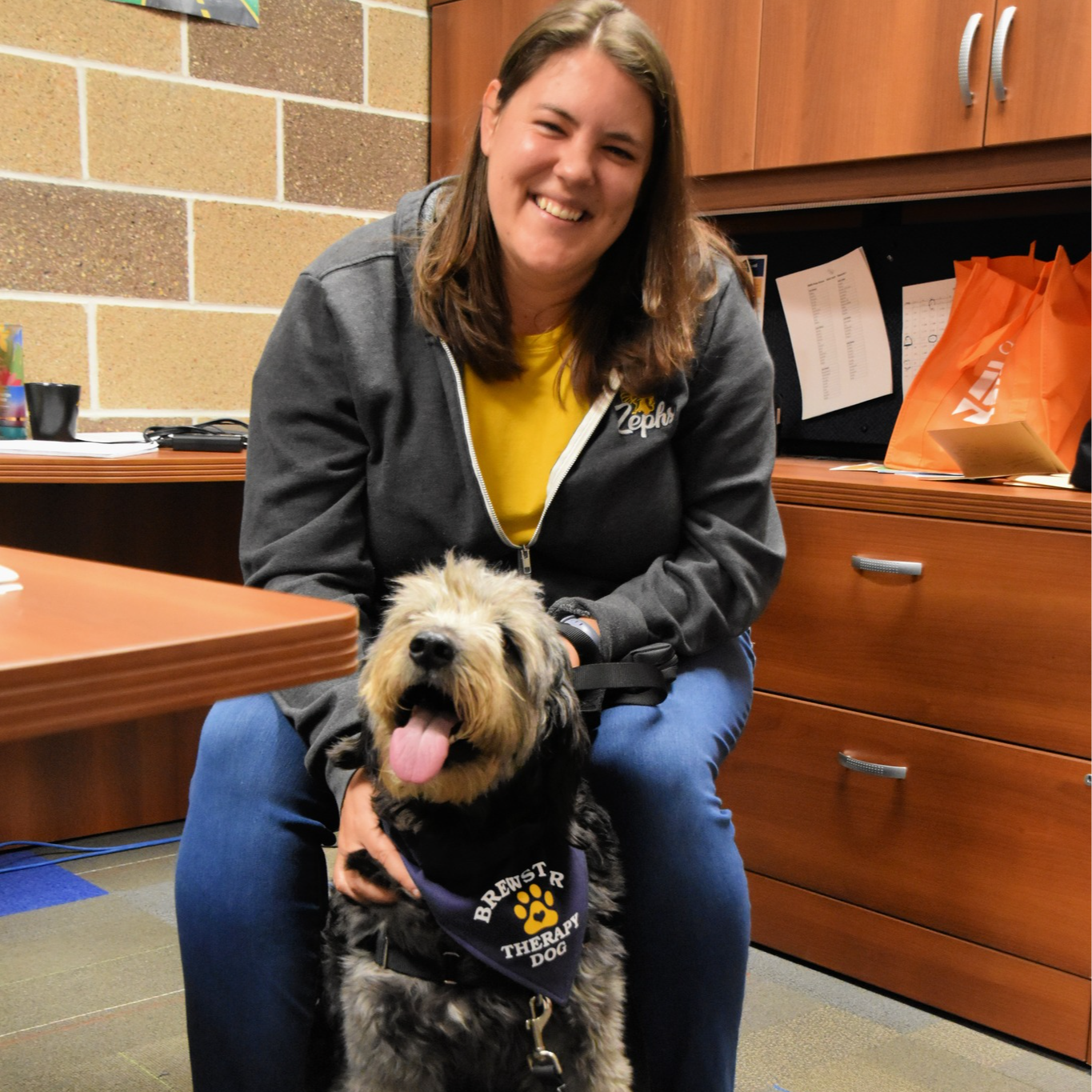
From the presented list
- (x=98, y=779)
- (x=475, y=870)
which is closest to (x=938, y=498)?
(x=475, y=870)

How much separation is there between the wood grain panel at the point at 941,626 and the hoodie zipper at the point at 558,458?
65cm

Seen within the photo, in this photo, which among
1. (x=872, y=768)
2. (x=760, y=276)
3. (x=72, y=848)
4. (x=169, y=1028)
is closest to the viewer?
(x=169, y=1028)

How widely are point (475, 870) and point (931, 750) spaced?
0.94 m

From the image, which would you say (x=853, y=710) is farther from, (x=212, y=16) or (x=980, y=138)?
(x=212, y=16)

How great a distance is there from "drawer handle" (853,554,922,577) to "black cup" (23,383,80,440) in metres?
1.33

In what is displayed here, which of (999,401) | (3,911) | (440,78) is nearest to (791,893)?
(999,401)

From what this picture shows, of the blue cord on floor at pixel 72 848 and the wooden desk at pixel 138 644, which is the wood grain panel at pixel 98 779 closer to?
the blue cord on floor at pixel 72 848

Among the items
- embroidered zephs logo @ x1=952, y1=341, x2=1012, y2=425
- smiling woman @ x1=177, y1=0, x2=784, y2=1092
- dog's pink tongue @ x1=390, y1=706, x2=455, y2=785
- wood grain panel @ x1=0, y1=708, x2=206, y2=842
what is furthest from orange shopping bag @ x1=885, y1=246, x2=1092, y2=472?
wood grain panel @ x1=0, y1=708, x2=206, y2=842

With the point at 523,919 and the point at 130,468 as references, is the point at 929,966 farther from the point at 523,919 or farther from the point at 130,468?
the point at 130,468

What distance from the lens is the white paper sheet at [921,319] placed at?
2252 millimetres

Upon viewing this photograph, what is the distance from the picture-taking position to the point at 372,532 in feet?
4.59

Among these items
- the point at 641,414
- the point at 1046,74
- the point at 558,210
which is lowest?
the point at 641,414

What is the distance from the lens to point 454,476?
1.38 metres

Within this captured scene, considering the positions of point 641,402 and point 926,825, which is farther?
point 926,825
